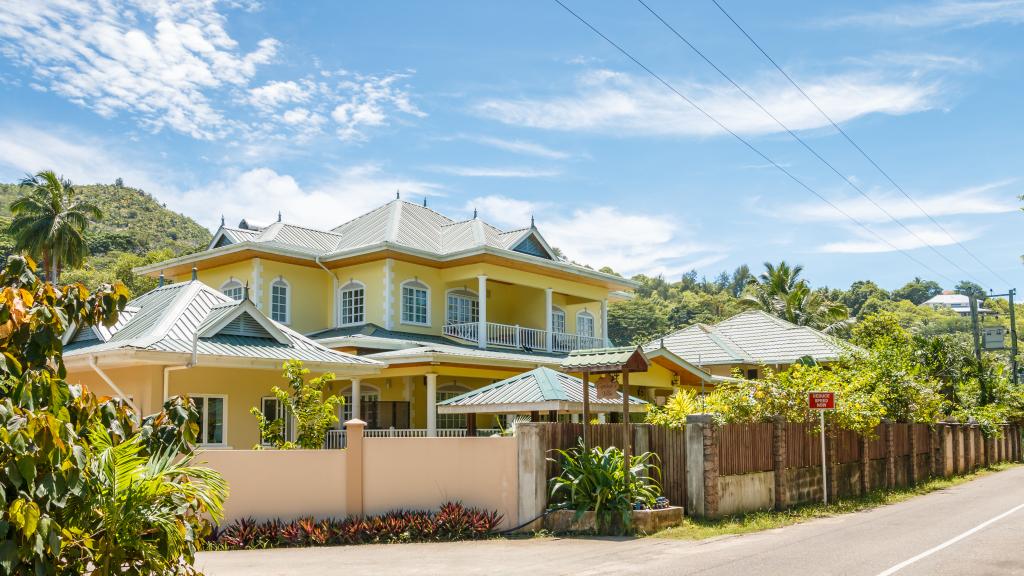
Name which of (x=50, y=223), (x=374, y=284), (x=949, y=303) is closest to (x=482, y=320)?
(x=374, y=284)

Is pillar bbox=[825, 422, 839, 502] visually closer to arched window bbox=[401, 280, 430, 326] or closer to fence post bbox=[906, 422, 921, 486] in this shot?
fence post bbox=[906, 422, 921, 486]

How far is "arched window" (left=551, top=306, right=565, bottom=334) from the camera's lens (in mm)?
36312

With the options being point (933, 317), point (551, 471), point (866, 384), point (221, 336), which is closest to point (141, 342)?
point (221, 336)

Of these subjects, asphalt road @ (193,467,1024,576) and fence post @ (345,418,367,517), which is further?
fence post @ (345,418,367,517)

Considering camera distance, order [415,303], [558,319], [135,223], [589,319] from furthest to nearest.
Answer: [135,223], [589,319], [558,319], [415,303]

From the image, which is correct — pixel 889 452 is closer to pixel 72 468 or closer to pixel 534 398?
pixel 534 398

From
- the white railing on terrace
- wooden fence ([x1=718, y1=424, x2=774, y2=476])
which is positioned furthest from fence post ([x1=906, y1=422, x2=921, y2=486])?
the white railing on terrace

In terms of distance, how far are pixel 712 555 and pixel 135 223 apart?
96336 millimetres

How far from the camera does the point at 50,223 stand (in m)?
50.9

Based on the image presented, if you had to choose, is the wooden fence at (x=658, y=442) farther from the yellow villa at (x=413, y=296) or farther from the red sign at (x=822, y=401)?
the yellow villa at (x=413, y=296)

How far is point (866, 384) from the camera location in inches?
947

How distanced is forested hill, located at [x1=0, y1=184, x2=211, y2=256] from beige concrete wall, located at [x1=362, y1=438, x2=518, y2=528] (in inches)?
2880

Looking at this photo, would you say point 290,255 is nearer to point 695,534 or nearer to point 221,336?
point 221,336

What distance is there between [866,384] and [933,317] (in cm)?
11343
